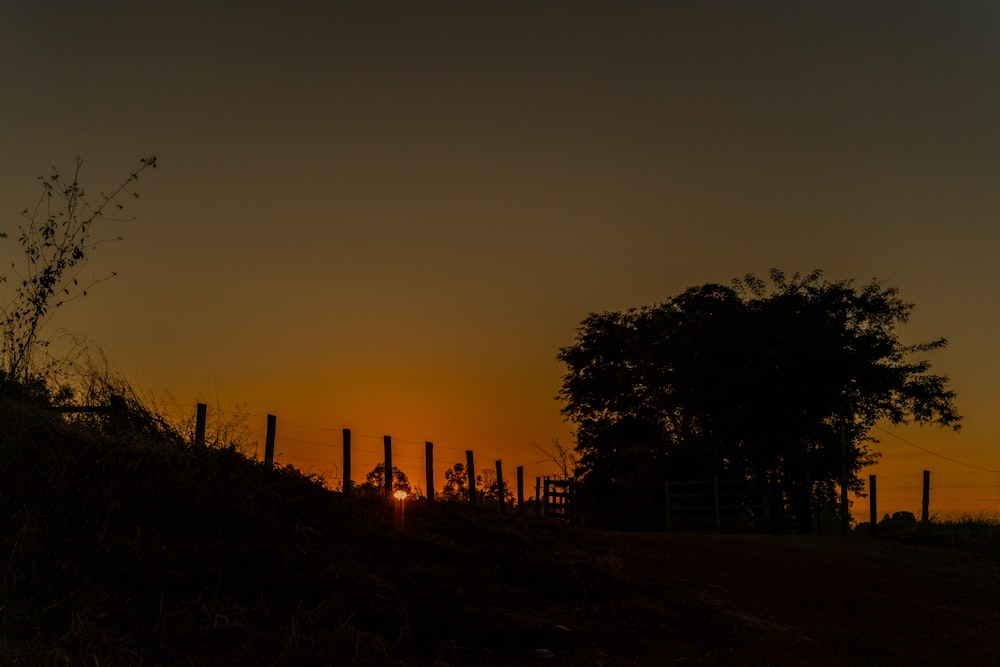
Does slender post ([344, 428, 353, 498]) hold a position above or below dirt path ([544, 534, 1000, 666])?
above

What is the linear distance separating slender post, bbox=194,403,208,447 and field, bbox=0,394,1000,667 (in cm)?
34

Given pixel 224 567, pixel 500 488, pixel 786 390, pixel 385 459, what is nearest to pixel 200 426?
pixel 224 567

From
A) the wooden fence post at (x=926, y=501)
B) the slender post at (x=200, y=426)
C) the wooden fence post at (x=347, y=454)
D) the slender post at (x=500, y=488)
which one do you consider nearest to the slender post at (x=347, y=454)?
the wooden fence post at (x=347, y=454)

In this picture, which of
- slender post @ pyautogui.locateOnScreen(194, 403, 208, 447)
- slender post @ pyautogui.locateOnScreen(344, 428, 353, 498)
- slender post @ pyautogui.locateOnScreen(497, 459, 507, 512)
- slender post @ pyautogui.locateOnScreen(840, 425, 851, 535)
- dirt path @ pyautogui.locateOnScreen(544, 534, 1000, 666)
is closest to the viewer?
dirt path @ pyautogui.locateOnScreen(544, 534, 1000, 666)

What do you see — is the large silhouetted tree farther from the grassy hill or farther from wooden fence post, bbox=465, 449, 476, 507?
the grassy hill

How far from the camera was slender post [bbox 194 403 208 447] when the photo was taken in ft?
41.5

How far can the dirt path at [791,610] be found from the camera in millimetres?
9383

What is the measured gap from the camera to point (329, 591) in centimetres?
967

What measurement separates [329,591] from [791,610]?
597cm

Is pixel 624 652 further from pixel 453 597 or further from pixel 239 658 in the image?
pixel 239 658

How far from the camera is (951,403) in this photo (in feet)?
109

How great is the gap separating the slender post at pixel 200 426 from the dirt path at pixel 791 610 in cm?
583

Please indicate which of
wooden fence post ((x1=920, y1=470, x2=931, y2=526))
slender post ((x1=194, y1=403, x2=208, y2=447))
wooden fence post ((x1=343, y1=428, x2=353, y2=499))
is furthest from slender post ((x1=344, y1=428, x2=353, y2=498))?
wooden fence post ((x1=920, y1=470, x2=931, y2=526))

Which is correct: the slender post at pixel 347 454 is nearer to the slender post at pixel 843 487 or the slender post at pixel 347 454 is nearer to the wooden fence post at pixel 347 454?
the wooden fence post at pixel 347 454
